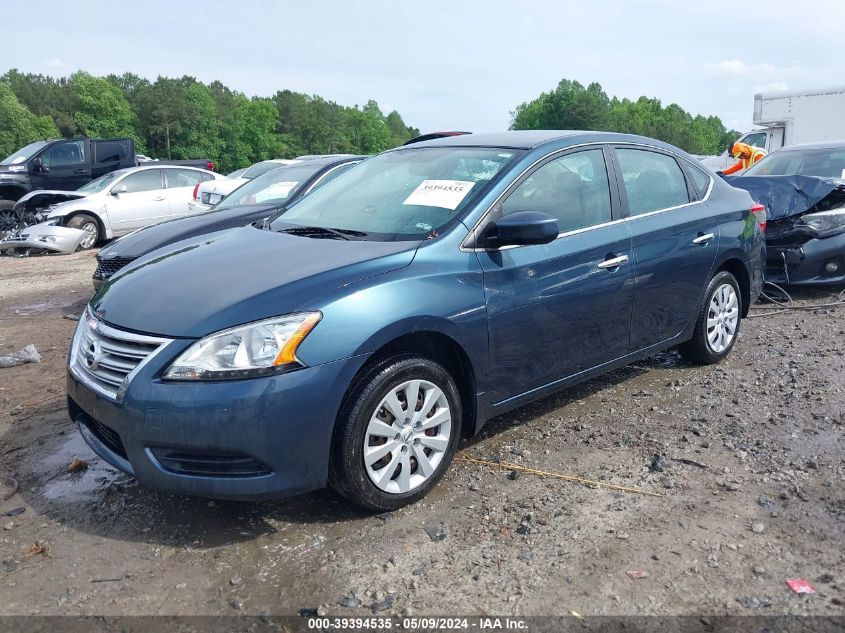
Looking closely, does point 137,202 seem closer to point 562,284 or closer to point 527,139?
point 527,139

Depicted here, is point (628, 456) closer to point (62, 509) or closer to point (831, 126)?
point (62, 509)

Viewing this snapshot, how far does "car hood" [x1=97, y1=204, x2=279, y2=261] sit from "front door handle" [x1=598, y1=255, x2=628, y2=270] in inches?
149

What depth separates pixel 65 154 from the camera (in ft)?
55.3

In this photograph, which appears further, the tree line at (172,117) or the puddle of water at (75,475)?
the tree line at (172,117)

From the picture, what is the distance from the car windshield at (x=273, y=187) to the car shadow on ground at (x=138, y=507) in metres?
4.37

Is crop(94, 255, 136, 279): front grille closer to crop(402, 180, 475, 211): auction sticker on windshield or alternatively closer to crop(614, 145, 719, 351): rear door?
crop(402, 180, 475, 211): auction sticker on windshield

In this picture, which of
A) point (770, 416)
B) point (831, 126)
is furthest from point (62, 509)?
point (831, 126)

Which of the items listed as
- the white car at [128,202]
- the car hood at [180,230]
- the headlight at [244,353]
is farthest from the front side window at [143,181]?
the headlight at [244,353]

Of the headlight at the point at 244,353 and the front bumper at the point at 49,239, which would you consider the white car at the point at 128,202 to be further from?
the headlight at the point at 244,353

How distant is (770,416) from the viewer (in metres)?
4.43

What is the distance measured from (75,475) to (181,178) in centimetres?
1134

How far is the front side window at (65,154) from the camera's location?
54.9 ft

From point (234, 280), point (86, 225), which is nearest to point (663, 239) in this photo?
point (234, 280)

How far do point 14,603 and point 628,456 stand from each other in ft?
9.51
